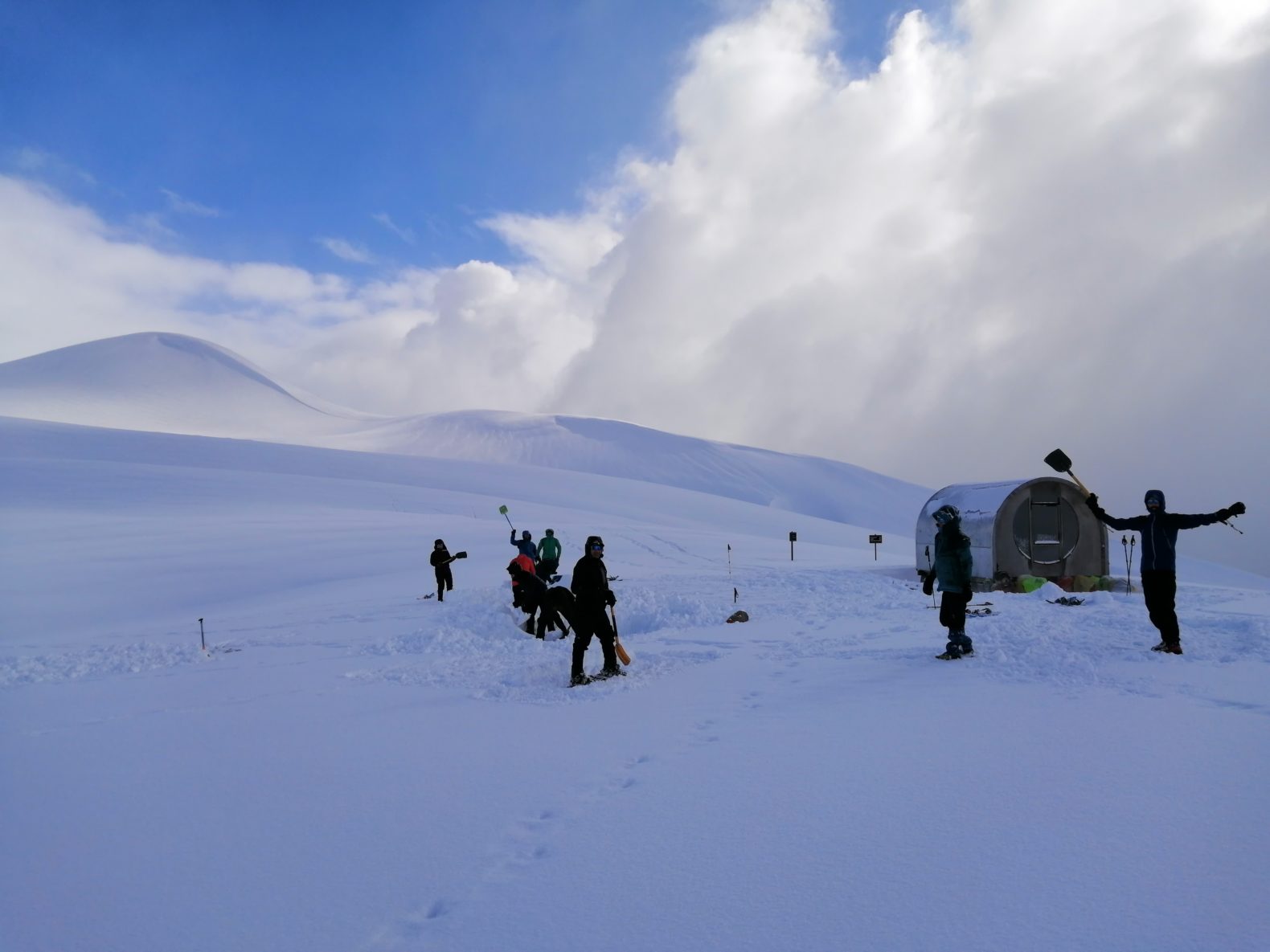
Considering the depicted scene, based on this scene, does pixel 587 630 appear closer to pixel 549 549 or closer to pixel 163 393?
pixel 549 549

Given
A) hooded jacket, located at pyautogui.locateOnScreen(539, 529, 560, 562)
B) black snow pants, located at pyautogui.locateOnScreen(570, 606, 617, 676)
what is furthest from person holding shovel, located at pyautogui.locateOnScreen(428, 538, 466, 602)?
black snow pants, located at pyautogui.locateOnScreen(570, 606, 617, 676)

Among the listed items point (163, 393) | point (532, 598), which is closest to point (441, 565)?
point (532, 598)

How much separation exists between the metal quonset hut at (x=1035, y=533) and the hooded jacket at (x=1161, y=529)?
10.9 meters

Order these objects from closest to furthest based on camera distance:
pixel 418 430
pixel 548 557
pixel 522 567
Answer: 1. pixel 522 567
2. pixel 548 557
3. pixel 418 430

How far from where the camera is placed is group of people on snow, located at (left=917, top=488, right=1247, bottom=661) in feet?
27.8

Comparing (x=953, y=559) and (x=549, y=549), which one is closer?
(x=953, y=559)

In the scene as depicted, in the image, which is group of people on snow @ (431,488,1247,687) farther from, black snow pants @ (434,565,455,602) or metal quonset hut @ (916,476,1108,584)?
metal quonset hut @ (916,476,1108,584)

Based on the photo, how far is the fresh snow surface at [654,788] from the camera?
11.0ft

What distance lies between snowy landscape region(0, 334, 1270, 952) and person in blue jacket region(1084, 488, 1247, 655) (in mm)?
477

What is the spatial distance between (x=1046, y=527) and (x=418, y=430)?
9725cm

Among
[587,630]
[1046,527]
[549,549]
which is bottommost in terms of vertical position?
[587,630]

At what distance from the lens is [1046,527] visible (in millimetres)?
19750

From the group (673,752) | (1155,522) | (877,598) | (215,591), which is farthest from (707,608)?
(215,591)

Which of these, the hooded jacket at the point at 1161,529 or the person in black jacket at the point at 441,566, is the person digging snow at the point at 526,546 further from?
the hooded jacket at the point at 1161,529
